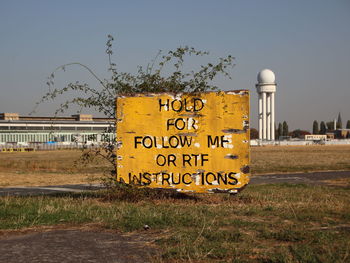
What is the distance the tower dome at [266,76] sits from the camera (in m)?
148

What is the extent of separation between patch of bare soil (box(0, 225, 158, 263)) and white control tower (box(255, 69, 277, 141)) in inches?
5726

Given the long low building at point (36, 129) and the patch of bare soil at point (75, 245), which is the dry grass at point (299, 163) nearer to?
the patch of bare soil at point (75, 245)

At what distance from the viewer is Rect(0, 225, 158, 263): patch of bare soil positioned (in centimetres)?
551

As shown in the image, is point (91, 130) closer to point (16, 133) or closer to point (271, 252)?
point (16, 133)

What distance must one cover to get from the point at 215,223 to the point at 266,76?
144431 millimetres

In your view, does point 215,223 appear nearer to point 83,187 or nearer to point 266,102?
point 83,187

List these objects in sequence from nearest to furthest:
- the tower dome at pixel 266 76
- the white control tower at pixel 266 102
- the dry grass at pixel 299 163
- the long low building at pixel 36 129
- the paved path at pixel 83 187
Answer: the paved path at pixel 83 187, the dry grass at pixel 299 163, the long low building at pixel 36 129, the tower dome at pixel 266 76, the white control tower at pixel 266 102

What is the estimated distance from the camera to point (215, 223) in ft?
25.2

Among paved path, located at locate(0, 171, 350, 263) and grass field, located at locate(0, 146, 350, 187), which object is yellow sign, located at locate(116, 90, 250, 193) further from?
paved path, located at locate(0, 171, 350, 263)

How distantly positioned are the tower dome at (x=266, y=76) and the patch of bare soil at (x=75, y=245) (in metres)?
145

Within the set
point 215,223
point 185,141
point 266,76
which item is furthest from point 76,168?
point 266,76

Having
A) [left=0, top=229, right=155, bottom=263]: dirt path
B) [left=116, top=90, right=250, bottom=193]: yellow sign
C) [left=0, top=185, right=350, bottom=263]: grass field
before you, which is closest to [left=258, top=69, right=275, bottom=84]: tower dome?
[left=0, top=185, right=350, bottom=263]: grass field

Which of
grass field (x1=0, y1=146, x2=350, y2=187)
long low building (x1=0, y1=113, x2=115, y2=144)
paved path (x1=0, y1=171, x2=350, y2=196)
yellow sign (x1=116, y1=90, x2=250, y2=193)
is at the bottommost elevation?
grass field (x1=0, y1=146, x2=350, y2=187)

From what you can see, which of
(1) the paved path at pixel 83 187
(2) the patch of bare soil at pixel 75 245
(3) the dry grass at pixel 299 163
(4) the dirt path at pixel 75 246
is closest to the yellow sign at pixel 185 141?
(2) the patch of bare soil at pixel 75 245
